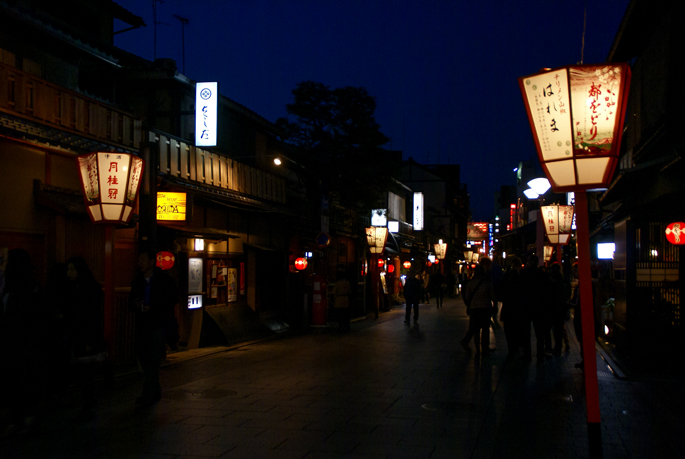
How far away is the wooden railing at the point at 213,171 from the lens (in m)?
15.9

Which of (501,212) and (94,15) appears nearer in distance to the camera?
(94,15)

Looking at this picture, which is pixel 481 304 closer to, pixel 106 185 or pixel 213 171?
pixel 106 185

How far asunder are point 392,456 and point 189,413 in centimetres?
332

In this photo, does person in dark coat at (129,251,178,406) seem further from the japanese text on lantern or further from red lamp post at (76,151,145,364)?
the japanese text on lantern

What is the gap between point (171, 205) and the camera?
14.2 metres

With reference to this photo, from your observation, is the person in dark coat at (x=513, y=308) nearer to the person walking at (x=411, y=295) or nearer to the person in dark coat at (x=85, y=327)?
the person in dark coat at (x=85, y=327)

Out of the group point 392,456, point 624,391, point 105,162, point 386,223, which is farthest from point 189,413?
point 386,223

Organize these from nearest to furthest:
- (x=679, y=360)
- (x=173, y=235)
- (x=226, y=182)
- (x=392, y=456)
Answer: (x=392, y=456) → (x=679, y=360) → (x=173, y=235) → (x=226, y=182)

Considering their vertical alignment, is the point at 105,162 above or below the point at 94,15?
Result: below

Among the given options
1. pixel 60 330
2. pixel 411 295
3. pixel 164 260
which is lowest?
pixel 411 295

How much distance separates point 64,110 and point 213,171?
21.8 feet

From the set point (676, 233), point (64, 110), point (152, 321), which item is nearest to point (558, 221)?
point (676, 233)

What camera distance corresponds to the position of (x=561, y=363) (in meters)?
13.0

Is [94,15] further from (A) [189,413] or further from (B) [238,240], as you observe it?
(A) [189,413]
